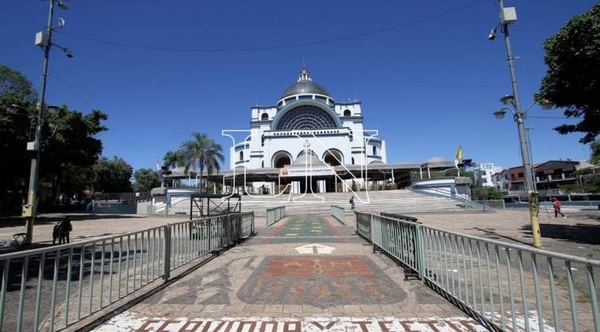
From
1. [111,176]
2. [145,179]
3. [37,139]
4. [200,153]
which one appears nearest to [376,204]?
[200,153]

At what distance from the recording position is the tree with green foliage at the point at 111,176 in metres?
62.5

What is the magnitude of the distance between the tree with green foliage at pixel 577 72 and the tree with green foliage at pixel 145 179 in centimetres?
7737

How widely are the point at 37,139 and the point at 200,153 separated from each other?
96.6 ft

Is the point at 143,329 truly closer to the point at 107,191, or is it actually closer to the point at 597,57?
the point at 597,57

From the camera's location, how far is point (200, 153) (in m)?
40.8

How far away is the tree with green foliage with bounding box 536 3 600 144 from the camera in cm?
938

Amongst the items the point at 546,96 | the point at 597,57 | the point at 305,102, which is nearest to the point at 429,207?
the point at 546,96

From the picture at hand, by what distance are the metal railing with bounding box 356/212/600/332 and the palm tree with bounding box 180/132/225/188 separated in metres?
35.7

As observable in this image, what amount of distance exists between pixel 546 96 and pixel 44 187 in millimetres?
60266

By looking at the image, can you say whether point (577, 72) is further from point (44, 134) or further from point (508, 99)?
point (44, 134)

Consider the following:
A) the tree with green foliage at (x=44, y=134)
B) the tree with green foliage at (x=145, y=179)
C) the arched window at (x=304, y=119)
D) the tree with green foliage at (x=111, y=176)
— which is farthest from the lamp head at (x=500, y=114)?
the tree with green foliage at (x=145, y=179)

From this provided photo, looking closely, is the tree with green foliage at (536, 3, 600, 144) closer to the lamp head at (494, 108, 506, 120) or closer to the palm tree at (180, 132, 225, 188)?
the lamp head at (494, 108, 506, 120)

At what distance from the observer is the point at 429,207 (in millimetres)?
32906

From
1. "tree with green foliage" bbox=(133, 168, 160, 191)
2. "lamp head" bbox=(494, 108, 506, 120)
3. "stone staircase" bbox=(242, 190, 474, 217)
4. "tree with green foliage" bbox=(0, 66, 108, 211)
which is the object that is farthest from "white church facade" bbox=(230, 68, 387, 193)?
"lamp head" bbox=(494, 108, 506, 120)
